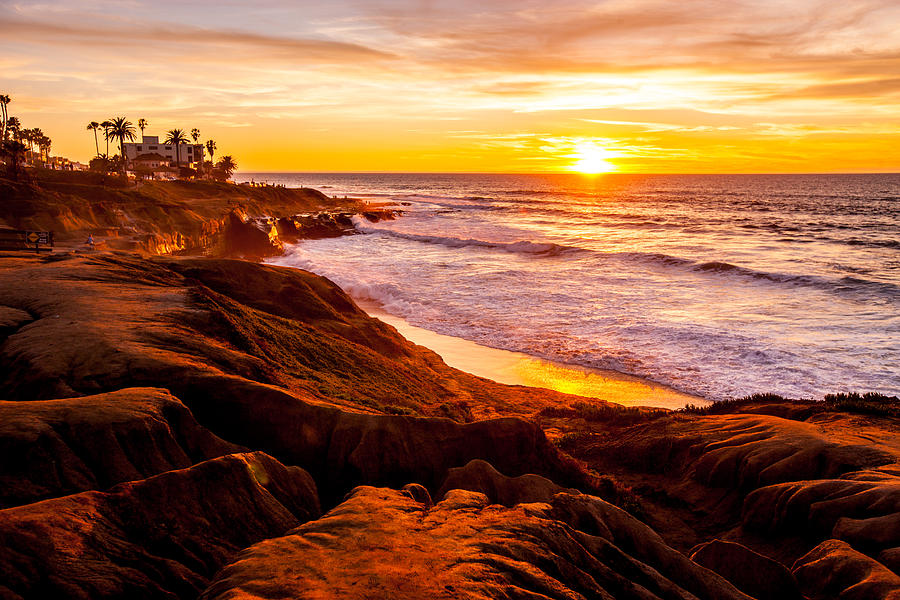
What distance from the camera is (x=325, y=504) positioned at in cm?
894

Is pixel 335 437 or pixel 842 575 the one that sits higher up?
pixel 335 437

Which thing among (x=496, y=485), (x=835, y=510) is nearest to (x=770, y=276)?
(x=835, y=510)

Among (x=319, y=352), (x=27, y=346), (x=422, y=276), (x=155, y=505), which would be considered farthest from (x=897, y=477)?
(x=422, y=276)

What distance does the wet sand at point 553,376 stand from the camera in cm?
2095

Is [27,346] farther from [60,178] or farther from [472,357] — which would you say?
[60,178]

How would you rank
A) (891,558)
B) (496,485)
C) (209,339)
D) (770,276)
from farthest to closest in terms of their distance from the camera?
(770,276) → (209,339) → (496,485) → (891,558)

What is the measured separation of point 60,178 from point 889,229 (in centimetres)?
10578

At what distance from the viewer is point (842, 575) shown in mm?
7879

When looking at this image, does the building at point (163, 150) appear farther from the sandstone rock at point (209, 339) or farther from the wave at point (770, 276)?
the sandstone rock at point (209, 339)

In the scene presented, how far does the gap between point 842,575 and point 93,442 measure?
10646 millimetres

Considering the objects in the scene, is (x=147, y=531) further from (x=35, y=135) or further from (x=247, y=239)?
(x=35, y=135)

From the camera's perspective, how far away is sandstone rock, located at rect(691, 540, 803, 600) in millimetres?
7934

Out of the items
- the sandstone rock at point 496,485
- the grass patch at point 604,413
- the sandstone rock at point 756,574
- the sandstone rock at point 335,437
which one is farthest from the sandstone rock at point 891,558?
the grass patch at point 604,413

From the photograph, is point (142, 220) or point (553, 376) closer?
point (553, 376)
